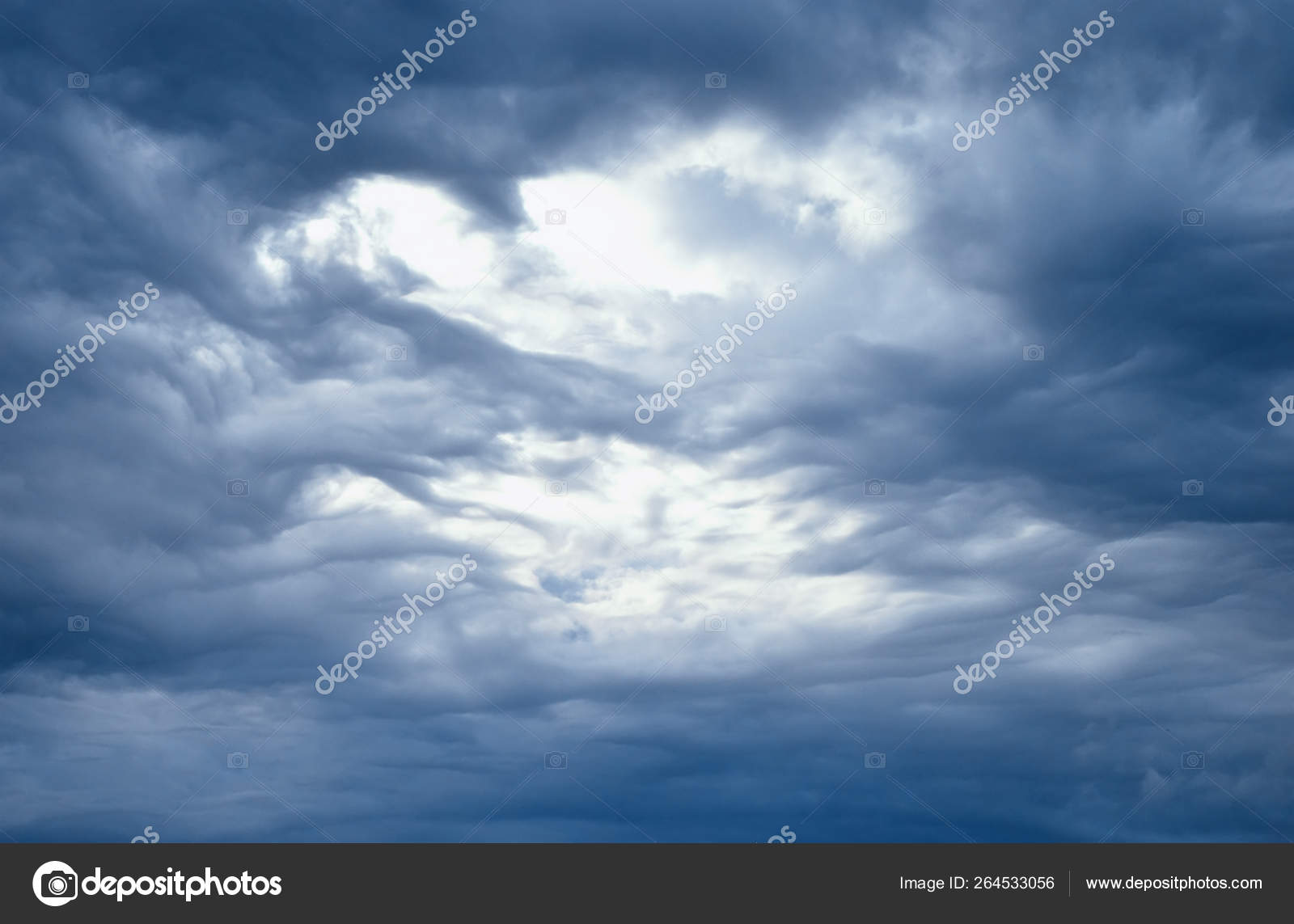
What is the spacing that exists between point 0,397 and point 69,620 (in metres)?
15.1

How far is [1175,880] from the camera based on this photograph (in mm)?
41938

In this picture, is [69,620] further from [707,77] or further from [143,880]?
[707,77]

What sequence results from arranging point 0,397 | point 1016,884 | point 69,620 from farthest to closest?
point 0,397
point 69,620
point 1016,884

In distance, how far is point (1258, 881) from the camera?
42.1 meters

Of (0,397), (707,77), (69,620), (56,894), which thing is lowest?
(56,894)

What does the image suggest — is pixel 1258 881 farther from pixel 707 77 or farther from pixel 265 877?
pixel 707 77

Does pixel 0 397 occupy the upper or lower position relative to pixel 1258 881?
upper

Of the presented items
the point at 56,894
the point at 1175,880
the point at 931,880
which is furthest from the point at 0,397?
the point at 1175,880

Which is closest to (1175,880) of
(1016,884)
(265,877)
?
(1016,884)

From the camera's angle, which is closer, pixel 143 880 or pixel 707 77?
pixel 143 880

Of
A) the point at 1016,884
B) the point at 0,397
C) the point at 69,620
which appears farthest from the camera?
the point at 0,397

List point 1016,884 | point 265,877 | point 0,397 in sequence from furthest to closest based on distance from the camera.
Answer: point 0,397 < point 1016,884 < point 265,877

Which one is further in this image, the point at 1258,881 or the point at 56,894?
the point at 1258,881

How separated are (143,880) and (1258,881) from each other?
39.5m
